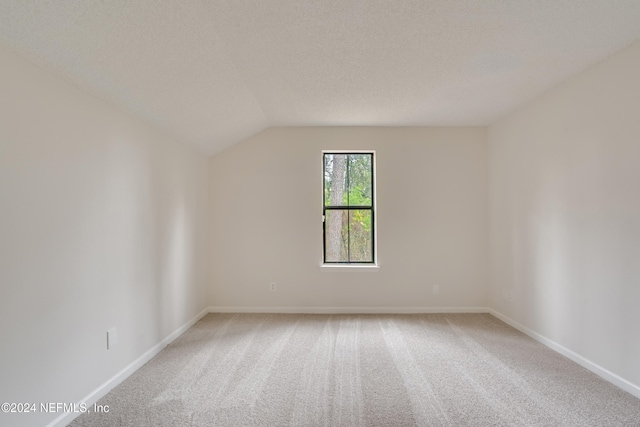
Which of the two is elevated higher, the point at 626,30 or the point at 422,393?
the point at 626,30

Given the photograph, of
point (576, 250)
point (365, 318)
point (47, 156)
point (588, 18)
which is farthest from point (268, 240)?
point (588, 18)

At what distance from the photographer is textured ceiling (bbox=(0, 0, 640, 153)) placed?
5.55 ft

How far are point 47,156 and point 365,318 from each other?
332 centimetres

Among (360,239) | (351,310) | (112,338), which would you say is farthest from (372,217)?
(112,338)

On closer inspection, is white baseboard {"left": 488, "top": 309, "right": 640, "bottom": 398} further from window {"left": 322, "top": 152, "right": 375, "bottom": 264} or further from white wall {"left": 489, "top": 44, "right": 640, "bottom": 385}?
window {"left": 322, "top": 152, "right": 375, "bottom": 264}

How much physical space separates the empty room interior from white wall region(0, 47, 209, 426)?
0.02 m

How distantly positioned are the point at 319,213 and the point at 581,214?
2.62m

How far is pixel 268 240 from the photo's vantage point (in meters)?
4.14

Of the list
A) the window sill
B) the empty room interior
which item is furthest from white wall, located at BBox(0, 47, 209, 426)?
the window sill

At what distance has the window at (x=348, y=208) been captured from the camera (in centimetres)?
422

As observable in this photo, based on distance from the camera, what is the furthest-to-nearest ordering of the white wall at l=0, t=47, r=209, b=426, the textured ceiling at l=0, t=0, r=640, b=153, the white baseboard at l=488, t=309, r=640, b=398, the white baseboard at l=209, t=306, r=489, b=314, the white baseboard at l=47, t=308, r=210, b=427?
the white baseboard at l=209, t=306, r=489, b=314 < the white baseboard at l=488, t=309, r=640, b=398 < the white baseboard at l=47, t=308, r=210, b=427 < the textured ceiling at l=0, t=0, r=640, b=153 < the white wall at l=0, t=47, r=209, b=426

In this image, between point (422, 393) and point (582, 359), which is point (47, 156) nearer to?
point (422, 393)

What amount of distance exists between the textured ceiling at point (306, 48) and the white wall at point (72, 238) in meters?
0.21

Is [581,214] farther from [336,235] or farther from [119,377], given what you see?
[119,377]
